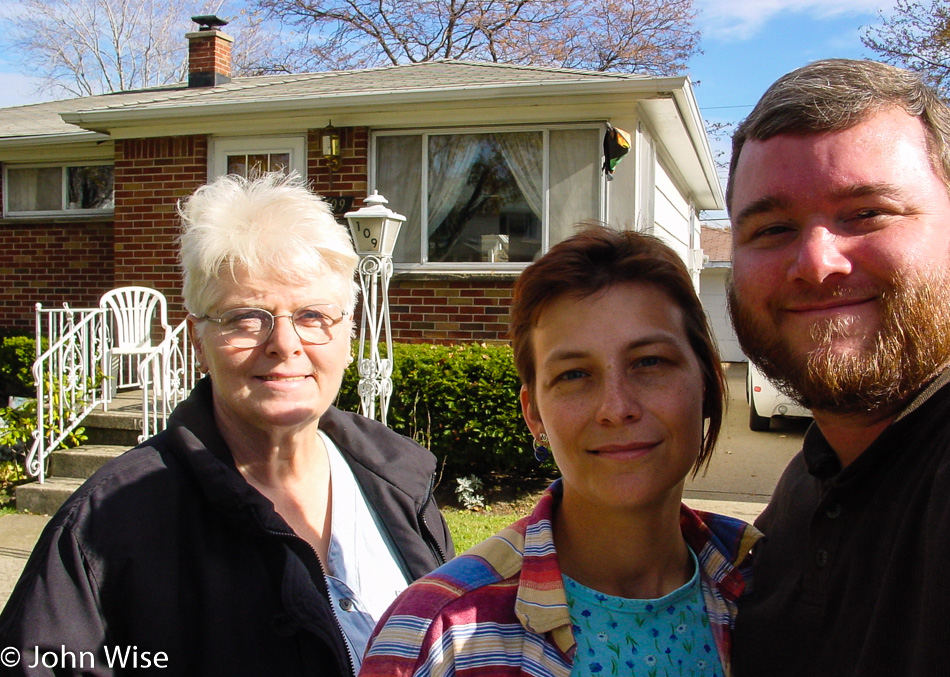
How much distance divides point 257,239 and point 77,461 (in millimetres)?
5853

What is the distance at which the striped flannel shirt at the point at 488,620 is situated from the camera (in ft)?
4.31

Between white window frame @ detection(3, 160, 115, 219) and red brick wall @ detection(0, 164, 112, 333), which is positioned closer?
red brick wall @ detection(0, 164, 112, 333)

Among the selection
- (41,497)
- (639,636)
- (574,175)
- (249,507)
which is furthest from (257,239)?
(574,175)

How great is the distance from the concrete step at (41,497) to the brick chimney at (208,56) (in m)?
6.78

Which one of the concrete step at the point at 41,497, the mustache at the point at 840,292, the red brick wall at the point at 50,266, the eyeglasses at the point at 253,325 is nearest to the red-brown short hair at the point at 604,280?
the mustache at the point at 840,292

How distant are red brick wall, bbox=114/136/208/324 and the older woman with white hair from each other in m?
7.43

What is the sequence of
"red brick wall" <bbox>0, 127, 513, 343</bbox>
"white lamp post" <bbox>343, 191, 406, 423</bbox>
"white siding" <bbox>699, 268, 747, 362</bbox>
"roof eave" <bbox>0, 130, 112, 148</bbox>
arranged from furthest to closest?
"white siding" <bbox>699, 268, 747, 362</bbox> → "roof eave" <bbox>0, 130, 112, 148</bbox> → "red brick wall" <bbox>0, 127, 513, 343</bbox> → "white lamp post" <bbox>343, 191, 406, 423</bbox>

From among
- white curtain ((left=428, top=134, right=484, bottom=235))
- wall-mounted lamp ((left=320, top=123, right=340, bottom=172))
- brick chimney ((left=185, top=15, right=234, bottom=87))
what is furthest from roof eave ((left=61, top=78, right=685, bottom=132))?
brick chimney ((left=185, top=15, right=234, bottom=87))

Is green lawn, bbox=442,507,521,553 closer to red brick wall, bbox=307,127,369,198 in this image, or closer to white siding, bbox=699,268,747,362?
red brick wall, bbox=307,127,369,198

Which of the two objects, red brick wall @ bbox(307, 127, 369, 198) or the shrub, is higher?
red brick wall @ bbox(307, 127, 369, 198)

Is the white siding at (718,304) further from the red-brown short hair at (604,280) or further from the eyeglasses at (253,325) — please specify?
the red-brown short hair at (604,280)

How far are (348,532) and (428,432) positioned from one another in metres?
4.93

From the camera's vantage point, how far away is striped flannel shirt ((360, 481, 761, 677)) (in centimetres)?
131

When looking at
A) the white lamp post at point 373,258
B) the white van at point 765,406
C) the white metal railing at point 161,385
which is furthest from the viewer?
the white van at point 765,406
